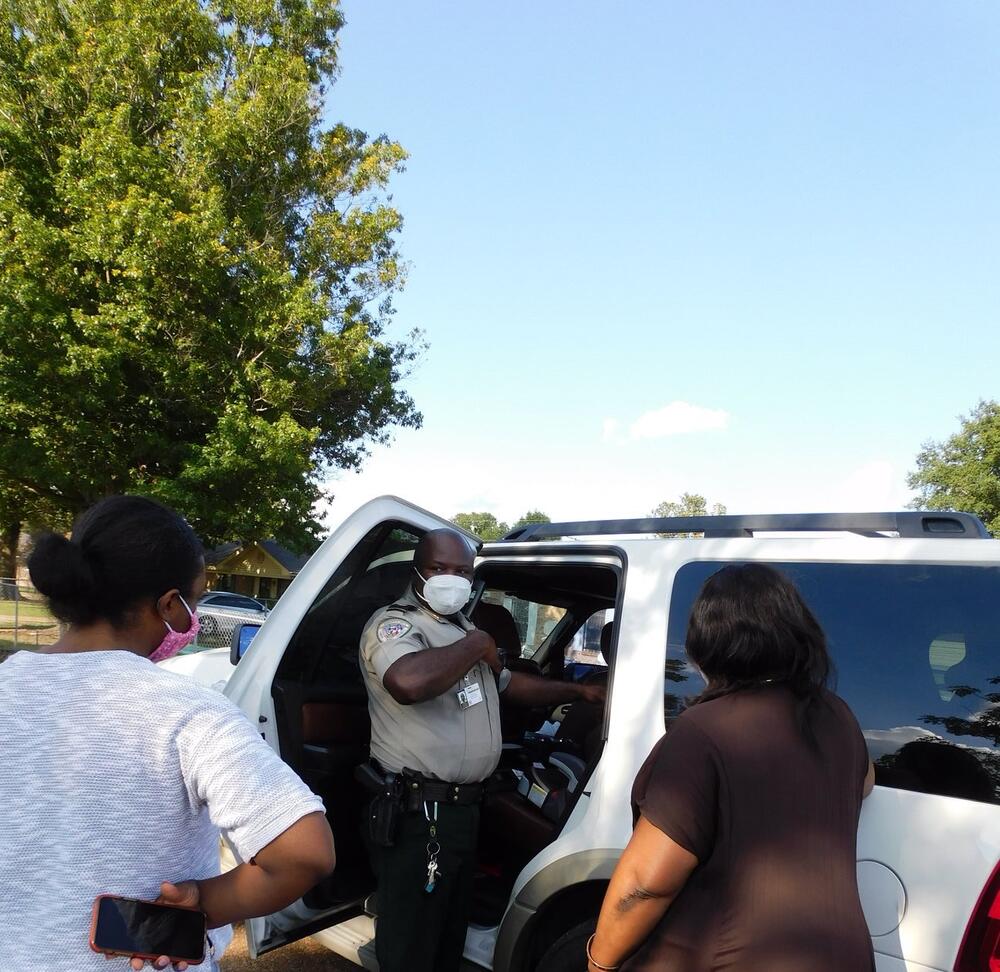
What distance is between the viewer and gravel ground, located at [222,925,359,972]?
364cm

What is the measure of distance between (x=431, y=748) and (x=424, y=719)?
0.32ft

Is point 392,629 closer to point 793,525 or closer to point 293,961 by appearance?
point 793,525

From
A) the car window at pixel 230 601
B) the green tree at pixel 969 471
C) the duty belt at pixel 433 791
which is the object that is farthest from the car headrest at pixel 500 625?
the green tree at pixel 969 471

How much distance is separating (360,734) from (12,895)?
84.2 inches

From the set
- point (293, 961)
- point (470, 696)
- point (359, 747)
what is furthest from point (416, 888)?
point (293, 961)

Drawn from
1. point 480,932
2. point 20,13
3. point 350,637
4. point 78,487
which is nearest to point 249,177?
point 20,13

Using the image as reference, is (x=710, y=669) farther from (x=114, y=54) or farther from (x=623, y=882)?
(x=114, y=54)

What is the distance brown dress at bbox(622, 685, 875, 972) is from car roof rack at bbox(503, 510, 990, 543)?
0.91 metres

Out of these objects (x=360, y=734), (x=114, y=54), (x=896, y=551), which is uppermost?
(x=114, y=54)

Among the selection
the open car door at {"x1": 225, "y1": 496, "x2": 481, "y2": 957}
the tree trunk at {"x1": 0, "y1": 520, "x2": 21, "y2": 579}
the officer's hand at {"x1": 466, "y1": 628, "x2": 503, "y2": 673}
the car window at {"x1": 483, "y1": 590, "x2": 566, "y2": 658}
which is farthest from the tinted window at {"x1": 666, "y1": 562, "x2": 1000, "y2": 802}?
the tree trunk at {"x1": 0, "y1": 520, "x2": 21, "y2": 579}

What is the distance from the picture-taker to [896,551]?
6.91 feet

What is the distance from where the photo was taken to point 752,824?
1503mm

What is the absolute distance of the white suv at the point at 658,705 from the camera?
184cm

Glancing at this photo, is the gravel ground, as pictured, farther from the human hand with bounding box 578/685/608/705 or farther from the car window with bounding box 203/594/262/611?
the car window with bounding box 203/594/262/611
